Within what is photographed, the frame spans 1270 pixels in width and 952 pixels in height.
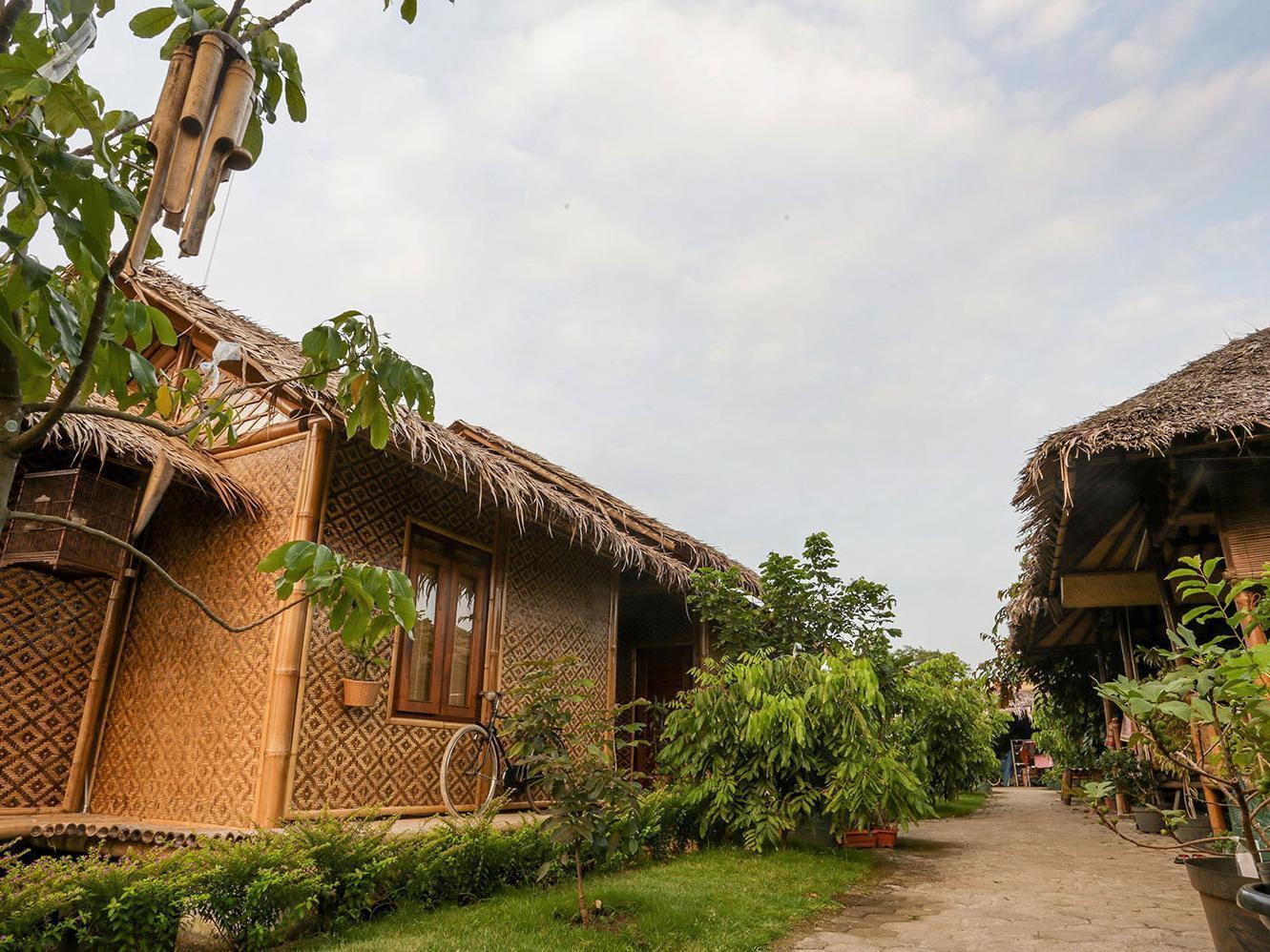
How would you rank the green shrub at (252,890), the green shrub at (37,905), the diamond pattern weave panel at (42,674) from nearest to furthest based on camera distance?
1. the green shrub at (37,905)
2. the green shrub at (252,890)
3. the diamond pattern weave panel at (42,674)

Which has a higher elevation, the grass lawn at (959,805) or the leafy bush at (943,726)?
the leafy bush at (943,726)

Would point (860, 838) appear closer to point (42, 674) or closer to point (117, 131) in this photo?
point (42, 674)

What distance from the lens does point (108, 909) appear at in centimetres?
303

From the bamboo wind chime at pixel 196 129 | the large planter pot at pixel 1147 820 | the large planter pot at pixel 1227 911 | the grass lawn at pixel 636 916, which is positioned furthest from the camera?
the large planter pot at pixel 1147 820

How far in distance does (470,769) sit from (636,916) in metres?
2.33

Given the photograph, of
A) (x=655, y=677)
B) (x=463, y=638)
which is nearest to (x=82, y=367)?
(x=463, y=638)

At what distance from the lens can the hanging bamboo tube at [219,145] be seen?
1.16 metres

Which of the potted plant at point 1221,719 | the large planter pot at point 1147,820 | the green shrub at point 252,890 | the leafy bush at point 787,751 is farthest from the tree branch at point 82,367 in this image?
the large planter pot at point 1147,820

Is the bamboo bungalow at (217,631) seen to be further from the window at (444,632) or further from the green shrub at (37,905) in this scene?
the green shrub at (37,905)

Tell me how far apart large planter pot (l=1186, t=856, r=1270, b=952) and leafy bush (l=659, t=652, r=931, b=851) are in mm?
2831

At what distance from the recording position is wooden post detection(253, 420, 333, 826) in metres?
4.37

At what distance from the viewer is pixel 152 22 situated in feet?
3.79

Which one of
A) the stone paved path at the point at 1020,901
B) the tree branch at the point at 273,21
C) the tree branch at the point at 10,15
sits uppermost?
the tree branch at the point at 273,21

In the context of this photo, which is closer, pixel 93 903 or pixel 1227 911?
pixel 1227 911
